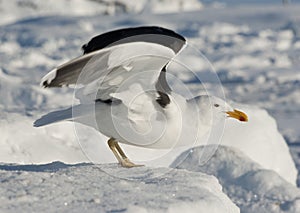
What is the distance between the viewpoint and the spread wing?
3.09m

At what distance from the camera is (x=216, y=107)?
379cm

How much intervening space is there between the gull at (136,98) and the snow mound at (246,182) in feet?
2.05

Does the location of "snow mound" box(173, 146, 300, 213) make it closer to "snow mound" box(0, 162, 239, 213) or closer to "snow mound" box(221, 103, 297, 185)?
"snow mound" box(221, 103, 297, 185)

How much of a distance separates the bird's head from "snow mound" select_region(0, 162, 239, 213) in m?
0.68

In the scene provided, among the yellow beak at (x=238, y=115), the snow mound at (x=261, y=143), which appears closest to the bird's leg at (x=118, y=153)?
the yellow beak at (x=238, y=115)

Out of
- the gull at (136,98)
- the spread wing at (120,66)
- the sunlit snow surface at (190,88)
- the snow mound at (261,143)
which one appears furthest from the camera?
the snow mound at (261,143)

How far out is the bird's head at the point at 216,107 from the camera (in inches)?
147

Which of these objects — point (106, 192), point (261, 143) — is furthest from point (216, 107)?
point (261, 143)

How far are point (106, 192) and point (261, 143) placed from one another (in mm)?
3000

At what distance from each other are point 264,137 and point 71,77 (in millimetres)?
2746

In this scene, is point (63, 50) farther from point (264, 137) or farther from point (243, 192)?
point (243, 192)

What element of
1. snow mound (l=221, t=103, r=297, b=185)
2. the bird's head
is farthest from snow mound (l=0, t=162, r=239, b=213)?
→ snow mound (l=221, t=103, r=297, b=185)

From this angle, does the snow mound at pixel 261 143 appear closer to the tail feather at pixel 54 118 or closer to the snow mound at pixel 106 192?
the tail feather at pixel 54 118

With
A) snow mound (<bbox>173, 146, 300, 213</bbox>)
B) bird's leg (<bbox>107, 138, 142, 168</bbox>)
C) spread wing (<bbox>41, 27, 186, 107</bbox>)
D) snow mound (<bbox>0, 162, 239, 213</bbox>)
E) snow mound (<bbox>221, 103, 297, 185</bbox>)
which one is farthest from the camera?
snow mound (<bbox>221, 103, 297, 185</bbox>)
